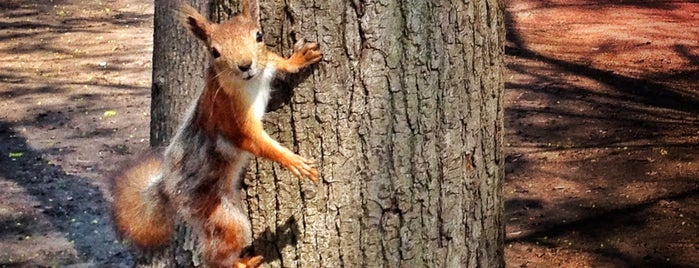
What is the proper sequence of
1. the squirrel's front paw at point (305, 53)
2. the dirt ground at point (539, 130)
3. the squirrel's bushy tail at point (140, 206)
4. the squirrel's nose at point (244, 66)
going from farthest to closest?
the dirt ground at point (539, 130), the squirrel's bushy tail at point (140, 206), the squirrel's nose at point (244, 66), the squirrel's front paw at point (305, 53)

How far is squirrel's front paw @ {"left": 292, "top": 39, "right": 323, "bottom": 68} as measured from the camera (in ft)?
6.87

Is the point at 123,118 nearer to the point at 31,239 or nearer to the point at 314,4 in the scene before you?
the point at 31,239

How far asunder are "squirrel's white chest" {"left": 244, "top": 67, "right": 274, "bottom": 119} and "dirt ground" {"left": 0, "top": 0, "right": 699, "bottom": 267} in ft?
6.39

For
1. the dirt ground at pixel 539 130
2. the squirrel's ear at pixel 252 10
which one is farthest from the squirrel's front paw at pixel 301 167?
the dirt ground at pixel 539 130

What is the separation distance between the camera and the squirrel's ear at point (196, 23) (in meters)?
2.24

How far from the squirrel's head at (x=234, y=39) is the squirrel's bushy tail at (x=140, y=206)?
66 centimetres

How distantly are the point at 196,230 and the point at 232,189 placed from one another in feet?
0.95

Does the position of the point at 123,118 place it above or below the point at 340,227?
below

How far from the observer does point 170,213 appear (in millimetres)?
2830

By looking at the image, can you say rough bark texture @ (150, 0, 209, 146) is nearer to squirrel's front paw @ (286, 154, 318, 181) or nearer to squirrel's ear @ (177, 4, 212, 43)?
squirrel's ear @ (177, 4, 212, 43)

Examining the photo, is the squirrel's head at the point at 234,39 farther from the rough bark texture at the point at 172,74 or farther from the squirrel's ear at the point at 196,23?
the rough bark texture at the point at 172,74

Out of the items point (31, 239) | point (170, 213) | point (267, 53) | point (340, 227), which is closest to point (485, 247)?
point (340, 227)

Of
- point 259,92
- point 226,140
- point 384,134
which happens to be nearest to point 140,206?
point 226,140

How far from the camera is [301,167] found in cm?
215
